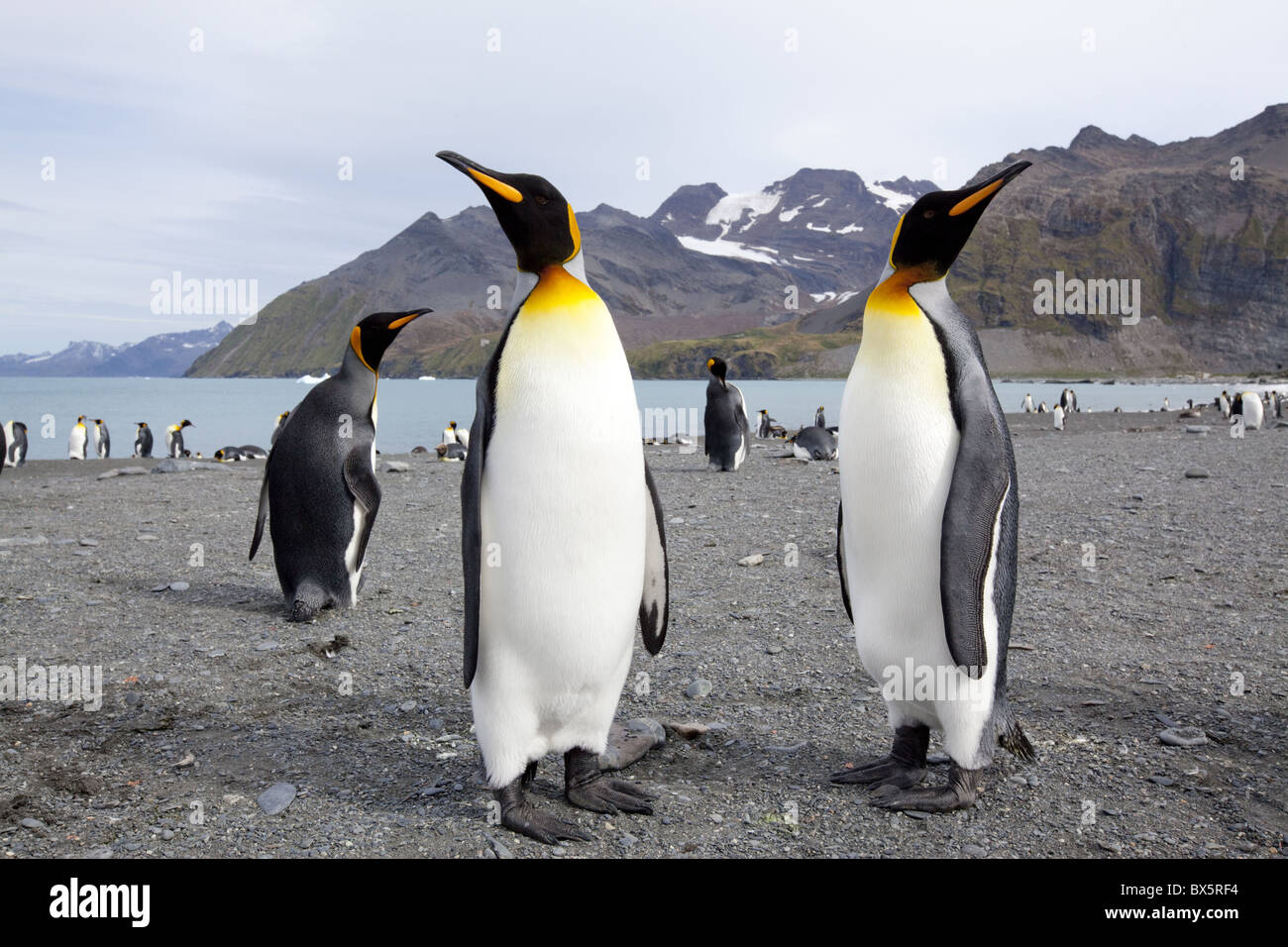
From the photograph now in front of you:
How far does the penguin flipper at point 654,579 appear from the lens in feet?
10.6

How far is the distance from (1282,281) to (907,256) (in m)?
210

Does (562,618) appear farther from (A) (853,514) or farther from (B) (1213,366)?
(B) (1213,366)

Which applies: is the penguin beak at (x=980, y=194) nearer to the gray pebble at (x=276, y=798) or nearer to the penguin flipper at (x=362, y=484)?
the gray pebble at (x=276, y=798)

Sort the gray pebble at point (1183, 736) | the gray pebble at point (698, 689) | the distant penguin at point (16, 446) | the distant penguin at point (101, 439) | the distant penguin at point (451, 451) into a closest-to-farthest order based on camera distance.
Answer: the gray pebble at point (1183, 736) → the gray pebble at point (698, 689) → the distant penguin at point (16, 446) → the distant penguin at point (451, 451) → the distant penguin at point (101, 439)

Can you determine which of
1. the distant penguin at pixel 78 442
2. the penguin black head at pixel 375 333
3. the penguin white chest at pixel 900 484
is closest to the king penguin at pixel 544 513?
the penguin white chest at pixel 900 484

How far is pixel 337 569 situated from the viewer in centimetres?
579

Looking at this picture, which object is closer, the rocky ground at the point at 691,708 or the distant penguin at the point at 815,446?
the rocky ground at the point at 691,708

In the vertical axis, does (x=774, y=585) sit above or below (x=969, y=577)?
below

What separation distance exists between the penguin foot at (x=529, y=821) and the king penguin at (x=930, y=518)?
40.5 inches

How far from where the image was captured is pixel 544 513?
2893 millimetres

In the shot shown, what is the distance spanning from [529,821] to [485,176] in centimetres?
203

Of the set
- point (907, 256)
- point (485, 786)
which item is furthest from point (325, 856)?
point (907, 256)

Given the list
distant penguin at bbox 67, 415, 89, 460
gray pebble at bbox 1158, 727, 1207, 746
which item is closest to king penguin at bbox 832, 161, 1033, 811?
gray pebble at bbox 1158, 727, 1207, 746

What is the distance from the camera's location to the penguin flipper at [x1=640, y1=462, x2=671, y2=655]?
325 centimetres
